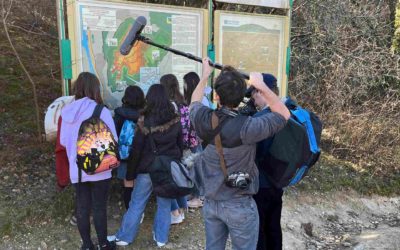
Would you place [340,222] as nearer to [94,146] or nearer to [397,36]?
[94,146]

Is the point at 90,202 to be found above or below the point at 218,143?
below

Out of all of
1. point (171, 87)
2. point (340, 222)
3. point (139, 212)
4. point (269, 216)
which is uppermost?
point (171, 87)

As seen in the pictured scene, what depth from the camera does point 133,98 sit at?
407cm

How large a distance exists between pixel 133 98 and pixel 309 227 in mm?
2885

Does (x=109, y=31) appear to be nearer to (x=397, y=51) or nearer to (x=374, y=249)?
(x=374, y=249)

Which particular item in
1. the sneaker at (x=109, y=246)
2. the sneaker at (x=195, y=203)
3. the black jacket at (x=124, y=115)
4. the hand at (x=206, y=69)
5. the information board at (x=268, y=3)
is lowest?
the sneaker at (x=195, y=203)

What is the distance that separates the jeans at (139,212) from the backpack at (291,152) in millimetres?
1355

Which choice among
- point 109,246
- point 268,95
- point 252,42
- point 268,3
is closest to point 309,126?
point 268,95

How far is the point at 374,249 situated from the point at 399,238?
1.67ft

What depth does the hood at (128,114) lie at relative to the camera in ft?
13.3

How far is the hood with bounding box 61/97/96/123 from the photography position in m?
3.45

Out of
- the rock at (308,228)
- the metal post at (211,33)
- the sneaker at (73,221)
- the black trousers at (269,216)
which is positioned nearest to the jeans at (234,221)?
the black trousers at (269,216)

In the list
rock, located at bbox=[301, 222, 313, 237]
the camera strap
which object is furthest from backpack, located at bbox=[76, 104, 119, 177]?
rock, located at bbox=[301, 222, 313, 237]

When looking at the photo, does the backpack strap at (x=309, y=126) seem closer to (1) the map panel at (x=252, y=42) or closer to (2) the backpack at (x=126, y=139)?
(2) the backpack at (x=126, y=139)
